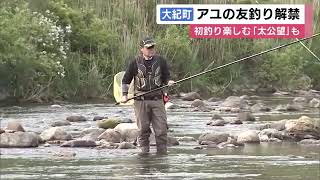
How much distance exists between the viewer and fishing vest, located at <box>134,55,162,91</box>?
39.2 ft

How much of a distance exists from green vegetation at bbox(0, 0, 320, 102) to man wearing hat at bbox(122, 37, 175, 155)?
11.3m

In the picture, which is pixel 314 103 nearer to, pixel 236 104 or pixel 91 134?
pixel 236 104


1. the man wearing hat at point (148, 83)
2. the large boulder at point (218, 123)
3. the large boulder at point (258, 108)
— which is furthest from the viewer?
the large boulder at point (258, 108)

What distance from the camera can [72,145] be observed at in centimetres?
1291

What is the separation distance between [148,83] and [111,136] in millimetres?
2005

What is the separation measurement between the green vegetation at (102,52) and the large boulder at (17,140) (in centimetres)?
1011

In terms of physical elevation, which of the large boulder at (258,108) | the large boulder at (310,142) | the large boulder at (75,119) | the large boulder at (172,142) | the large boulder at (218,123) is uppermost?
the large boulder at (258,108)

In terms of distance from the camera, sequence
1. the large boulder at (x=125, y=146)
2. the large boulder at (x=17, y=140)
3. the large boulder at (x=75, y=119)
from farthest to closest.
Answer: the large boulder at (x=75, y=119) → the large boulder at (x=125, y=146) → the large boulder at (x=17, y=140)

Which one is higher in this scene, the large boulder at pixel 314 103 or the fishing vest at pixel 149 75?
the fishing vest at pixel 149 75

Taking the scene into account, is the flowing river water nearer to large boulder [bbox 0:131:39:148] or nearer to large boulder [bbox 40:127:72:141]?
large boulder [bbox 0:131:39:148]

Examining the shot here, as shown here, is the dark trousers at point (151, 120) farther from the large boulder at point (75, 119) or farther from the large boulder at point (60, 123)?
the large boulder at point (75, 119)

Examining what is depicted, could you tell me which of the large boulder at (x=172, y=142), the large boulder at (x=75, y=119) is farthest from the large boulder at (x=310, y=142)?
the large boulder at (x=75, y=119)

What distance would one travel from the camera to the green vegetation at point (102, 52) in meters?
24.0

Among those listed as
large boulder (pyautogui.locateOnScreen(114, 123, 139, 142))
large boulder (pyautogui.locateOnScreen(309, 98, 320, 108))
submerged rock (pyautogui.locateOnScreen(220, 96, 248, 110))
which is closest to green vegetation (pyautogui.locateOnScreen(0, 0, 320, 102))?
submerged rock (pyautogui.locateOnScreen(220, 96, 248, 110))
